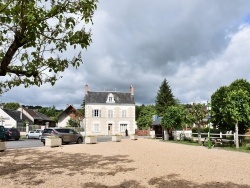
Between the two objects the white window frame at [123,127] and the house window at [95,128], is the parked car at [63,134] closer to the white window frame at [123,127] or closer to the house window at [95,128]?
the house window at [95,128]

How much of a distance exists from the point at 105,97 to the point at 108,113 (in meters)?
3.27

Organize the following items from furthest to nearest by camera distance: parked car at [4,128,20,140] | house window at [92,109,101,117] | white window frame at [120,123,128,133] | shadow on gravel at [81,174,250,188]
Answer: white window frame at [120,123,128,133] < house window at [92,109,101,117] < parked car at [4,128,20,140] < shadow on gravel at [81,174,250,188]

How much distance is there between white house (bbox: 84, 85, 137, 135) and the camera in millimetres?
56000

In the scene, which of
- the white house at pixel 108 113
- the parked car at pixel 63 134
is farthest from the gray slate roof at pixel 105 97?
the parked car at pixel 63 134

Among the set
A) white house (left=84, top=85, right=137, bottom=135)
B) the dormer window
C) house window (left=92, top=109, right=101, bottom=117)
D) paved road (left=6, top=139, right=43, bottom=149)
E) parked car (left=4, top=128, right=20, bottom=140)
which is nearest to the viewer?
paved road (left=6, top=139, right=43, bottom=149)

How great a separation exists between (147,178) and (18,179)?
3.93m

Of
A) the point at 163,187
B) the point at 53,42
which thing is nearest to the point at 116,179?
the point at 163,187

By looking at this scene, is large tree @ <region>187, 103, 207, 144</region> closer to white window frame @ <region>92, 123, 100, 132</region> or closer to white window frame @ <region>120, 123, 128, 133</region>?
white window frame @ <region>120, 123, 128, 133</region>

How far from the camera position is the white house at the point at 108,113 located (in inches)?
2205

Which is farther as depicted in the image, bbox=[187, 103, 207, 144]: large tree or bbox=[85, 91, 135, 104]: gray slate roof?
bbox=[85, 91, 135, 104]: gray slate roof

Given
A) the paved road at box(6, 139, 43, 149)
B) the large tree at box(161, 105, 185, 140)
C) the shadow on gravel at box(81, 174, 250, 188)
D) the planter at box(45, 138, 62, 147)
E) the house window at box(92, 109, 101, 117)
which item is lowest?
the paved road at box(6, 139, 43, 149)

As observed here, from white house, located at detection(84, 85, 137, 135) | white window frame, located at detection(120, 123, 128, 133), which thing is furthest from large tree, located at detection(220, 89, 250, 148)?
white house, located at detection(84, 85, 137, 135)

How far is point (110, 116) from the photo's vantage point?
5709 cm

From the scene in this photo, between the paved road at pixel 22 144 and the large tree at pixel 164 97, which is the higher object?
the large tree at pixel 164 97
